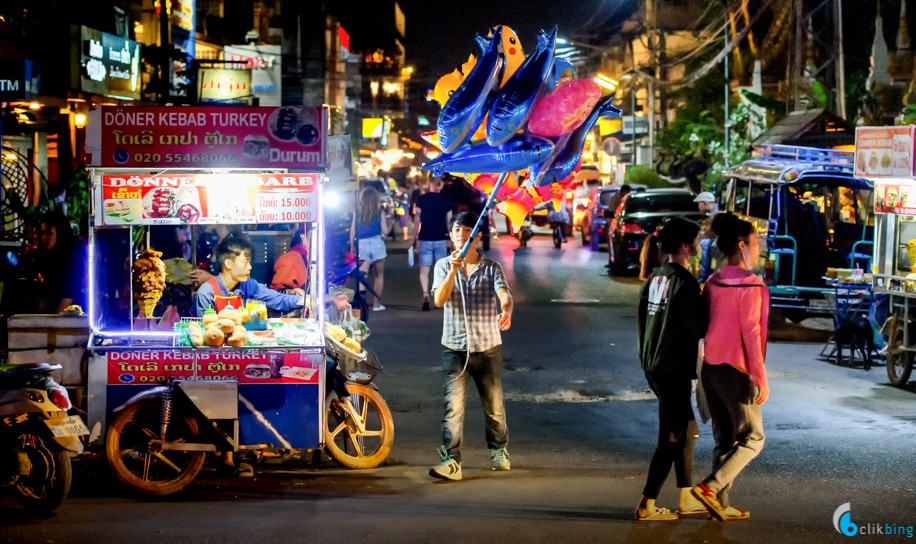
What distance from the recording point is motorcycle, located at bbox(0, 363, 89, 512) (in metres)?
6.46

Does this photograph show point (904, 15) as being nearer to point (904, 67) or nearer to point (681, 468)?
point (904, 67)

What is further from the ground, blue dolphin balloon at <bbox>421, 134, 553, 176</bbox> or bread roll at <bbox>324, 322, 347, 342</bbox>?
blue dolphin balloon at <bbox>421, 134, 553, 176</bbox>

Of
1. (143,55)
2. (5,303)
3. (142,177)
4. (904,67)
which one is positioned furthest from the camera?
(904,67)

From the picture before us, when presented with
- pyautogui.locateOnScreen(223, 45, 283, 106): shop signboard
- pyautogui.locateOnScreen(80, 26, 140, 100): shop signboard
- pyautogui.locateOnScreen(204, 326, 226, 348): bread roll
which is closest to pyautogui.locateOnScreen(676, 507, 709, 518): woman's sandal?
pyautogui.locateOnScreen(204, 326, 226, 348): bread roll

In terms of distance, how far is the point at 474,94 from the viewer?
6.93m

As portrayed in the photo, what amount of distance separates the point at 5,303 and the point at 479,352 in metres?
7.54

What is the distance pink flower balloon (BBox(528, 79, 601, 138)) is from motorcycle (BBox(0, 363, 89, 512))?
11.4 feet

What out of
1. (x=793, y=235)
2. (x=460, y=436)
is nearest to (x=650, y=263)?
(x=460, y=436)

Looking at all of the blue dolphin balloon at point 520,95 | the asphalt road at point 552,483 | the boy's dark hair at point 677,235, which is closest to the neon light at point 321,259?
the asphalt road at point 552,483

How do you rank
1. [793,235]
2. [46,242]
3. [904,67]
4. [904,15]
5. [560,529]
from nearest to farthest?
1. [560,529]
2. [46,242]
3. [793,235]
4. [904,15]
5. [904,67]

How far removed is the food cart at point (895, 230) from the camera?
36.2ft

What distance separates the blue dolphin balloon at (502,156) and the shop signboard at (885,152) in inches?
219

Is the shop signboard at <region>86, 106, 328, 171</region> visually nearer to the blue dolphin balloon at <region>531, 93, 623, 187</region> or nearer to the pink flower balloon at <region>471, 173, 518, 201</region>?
the pink flower balloon at <region>471, 173, 518, 201</region>

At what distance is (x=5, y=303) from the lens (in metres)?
12.8
